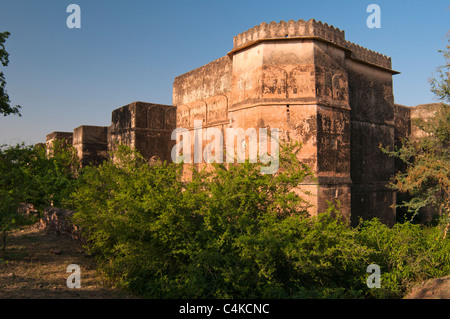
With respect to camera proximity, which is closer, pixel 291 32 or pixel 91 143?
pixel 291 32

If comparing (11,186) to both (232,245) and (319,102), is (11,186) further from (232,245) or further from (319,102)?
(319,102)

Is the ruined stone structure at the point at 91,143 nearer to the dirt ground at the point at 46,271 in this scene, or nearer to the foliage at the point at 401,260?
the dirt ground at the point at 46,271

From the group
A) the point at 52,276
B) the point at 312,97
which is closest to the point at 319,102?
the point at 312,97

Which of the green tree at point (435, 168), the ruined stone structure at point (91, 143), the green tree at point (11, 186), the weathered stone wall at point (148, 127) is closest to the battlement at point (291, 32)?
the green tree at point (435, 168)

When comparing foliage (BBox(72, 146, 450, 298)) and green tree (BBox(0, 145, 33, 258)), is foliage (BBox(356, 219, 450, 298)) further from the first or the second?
green tree (BBox(0, 145, 33, 258))

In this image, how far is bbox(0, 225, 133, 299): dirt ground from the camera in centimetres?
482

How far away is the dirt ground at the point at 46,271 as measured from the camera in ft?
15.8

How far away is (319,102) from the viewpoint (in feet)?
25.3

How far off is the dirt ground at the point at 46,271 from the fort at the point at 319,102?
176 inches

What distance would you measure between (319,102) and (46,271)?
682cm

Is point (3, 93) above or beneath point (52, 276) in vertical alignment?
above

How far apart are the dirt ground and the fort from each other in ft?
14.7
